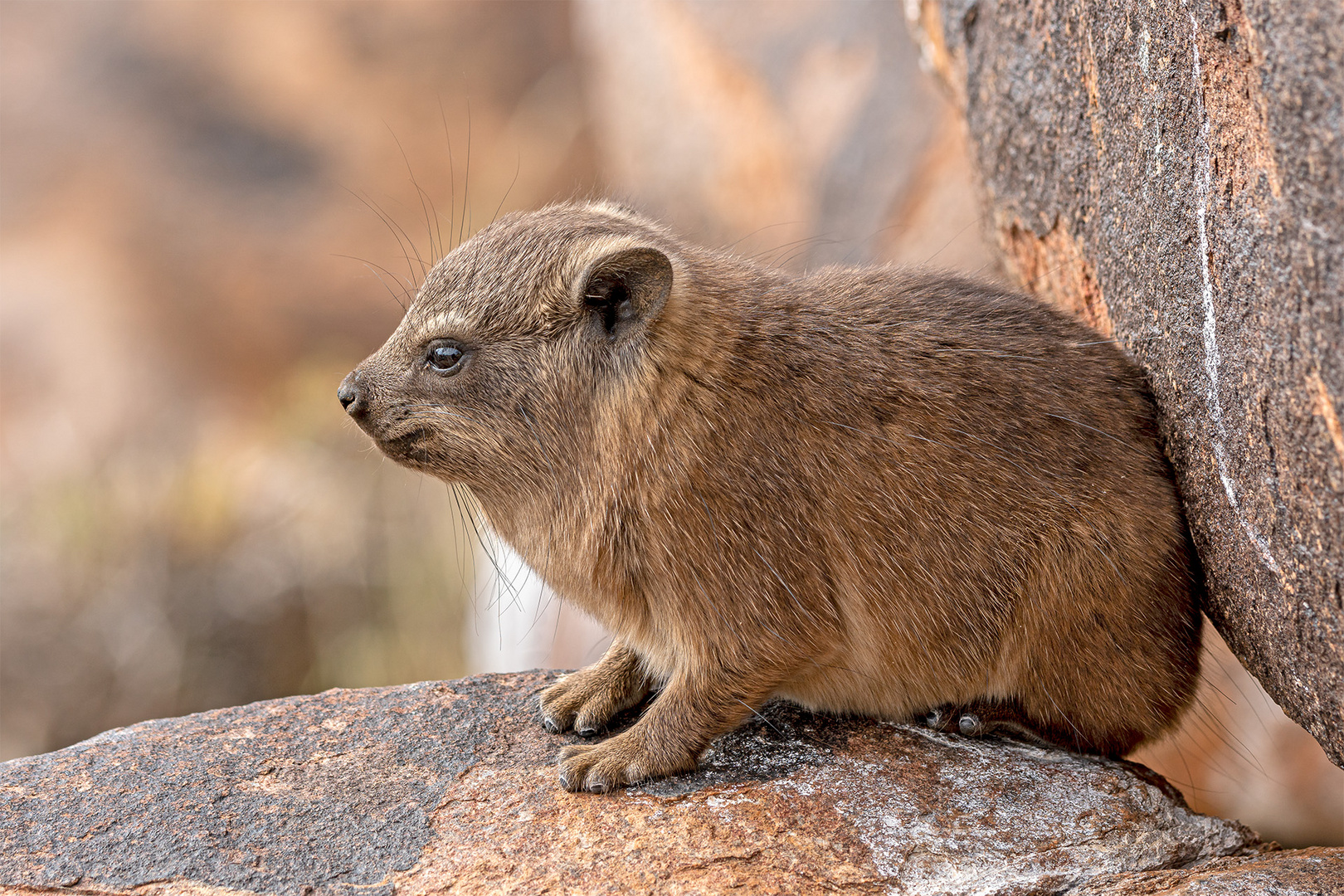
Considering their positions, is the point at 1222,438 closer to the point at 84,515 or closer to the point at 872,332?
the point at 872,332

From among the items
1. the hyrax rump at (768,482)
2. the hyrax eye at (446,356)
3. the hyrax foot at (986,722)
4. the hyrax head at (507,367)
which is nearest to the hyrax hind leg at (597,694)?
the hyrax rump at (768,482)

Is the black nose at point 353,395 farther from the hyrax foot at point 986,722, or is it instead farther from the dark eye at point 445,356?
the hyrax foot at point 986,722

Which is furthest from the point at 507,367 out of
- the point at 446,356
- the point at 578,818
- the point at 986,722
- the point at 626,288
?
the point at 986,722

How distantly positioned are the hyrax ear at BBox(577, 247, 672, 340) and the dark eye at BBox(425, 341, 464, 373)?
18.5 inches

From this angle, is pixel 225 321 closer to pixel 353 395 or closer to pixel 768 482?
pixel 353 395

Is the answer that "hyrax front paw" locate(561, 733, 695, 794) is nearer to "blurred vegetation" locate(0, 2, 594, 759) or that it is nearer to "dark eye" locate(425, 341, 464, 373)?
"dark eye" locate(425, 341, 464, 373)

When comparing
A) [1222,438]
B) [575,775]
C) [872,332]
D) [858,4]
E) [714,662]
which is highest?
[858,4]

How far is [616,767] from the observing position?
3.95 meters

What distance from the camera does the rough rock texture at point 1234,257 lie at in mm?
2881

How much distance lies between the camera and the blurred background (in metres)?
9.20

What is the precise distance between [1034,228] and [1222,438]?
190cm

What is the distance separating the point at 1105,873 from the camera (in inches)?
147

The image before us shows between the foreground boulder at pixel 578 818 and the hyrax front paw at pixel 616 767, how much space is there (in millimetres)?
43

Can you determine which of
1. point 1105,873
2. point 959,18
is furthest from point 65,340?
point 1105,873
